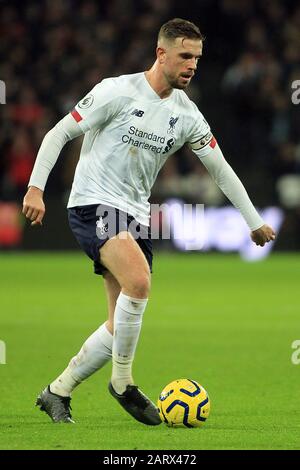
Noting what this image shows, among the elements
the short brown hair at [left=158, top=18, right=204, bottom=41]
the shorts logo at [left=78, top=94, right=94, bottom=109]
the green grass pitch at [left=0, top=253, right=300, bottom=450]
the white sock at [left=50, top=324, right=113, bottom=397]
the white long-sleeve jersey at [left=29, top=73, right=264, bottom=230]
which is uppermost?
the short brown hair at [left=158, top=18, right=204, bottom=41]

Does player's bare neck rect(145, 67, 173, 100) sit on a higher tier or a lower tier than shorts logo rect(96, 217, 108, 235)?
higher

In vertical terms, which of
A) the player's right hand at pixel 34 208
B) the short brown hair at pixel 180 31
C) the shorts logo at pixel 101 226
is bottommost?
the shorts logo at pixel 101 226

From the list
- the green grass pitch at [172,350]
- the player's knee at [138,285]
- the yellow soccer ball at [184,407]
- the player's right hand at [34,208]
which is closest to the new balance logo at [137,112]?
the player's right hand at [34,208]

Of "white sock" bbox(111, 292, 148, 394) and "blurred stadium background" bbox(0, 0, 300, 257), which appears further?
"blurred stadium background" bbox(0, 0, 300, 257)

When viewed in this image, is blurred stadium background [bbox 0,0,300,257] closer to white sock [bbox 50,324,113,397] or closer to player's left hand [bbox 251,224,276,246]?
player's left hand [bbox 251,224,276,246]

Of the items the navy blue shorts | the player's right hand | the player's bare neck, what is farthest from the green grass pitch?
the player's bare neck

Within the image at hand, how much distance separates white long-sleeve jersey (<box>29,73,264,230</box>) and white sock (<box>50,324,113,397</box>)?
0.68m

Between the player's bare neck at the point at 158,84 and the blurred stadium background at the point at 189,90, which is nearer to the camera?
the player's bare neck at the point at 158,84

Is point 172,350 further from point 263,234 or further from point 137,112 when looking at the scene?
point 137,112

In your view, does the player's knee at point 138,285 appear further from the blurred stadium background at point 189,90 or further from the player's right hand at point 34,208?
the blurred stadium background at point 189,90

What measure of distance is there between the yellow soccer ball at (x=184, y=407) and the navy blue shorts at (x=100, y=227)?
30.3 inches

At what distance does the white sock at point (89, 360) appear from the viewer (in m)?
6.27

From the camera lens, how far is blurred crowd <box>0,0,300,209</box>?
20359mm

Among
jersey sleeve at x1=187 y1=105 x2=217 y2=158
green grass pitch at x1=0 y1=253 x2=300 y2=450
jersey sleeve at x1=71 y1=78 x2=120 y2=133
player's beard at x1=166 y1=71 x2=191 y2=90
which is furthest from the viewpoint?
jersey sleeve at x1=187 y1=105 x2=217 y2=158
